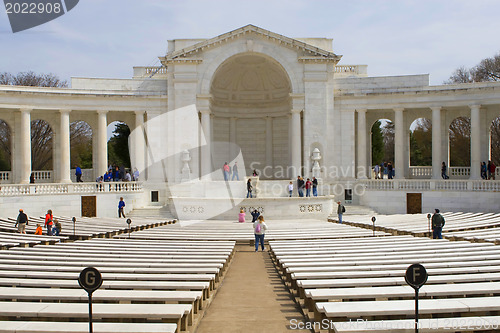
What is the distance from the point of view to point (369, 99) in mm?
50156

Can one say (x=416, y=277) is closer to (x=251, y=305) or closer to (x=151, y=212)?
(x=251, y=305)

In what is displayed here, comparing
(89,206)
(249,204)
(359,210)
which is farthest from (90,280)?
(359,210)

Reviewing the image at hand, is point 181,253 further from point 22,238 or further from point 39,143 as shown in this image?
point 39,143

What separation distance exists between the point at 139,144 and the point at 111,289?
3943 centimetres

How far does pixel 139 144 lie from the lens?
5097 cm

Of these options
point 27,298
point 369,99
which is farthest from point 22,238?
point 369,99

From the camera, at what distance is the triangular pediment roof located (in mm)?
47531

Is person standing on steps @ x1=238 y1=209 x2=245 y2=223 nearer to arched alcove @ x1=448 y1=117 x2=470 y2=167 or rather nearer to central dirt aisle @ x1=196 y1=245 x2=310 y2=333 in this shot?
central dirt aisle @ x1=196 y1=245 x2=310 y2=333

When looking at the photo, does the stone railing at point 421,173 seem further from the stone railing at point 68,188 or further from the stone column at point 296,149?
the stone railing at point 68,188

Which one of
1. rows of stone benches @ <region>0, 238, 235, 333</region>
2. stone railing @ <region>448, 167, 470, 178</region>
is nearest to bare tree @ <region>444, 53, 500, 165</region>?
stone railing @ <region>448, 167, 470, 178</region>

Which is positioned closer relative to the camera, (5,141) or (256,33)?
(256,33)

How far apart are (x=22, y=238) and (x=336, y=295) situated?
1869 centimetres

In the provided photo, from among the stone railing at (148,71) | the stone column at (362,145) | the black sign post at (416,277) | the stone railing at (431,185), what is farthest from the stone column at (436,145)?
the black sign post at (416,277)

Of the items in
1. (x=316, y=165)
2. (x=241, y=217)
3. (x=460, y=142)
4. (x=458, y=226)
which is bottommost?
(x=241, y=217)
